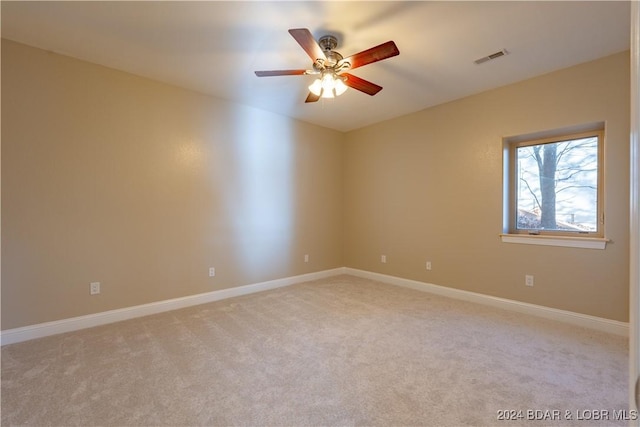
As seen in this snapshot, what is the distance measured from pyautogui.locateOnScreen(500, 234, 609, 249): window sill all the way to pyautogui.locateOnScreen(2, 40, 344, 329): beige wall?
295 centimetres

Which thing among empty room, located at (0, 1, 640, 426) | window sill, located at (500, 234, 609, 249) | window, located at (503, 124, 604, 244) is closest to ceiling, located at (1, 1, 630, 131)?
empty room, located at (0, 1, 640, 426)

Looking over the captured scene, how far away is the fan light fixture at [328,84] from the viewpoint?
2.51 m

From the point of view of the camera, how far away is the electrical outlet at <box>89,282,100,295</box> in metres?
2.96

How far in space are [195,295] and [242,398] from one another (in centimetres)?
205

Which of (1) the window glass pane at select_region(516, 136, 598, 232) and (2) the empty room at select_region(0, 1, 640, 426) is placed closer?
(2) the empty room at select_region(0, 1, 640, 426)

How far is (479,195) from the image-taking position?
365 cm

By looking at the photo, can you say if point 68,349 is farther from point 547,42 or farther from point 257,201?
point 547,42

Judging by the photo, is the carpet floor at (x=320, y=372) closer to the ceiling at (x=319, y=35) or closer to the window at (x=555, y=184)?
the window at (x=555, y=184)

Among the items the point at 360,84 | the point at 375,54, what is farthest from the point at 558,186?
the point at 375,54

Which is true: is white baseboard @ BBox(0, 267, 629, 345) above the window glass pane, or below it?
below

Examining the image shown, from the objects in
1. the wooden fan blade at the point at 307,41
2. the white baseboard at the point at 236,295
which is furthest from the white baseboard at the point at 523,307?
the wooden fan blade at the point at 307,41

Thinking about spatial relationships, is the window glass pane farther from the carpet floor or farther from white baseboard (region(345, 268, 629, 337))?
the carpet floor

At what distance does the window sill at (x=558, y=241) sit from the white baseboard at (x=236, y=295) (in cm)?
68

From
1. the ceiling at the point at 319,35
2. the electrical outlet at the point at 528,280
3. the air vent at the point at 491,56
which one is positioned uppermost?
the ceiling at the point at 319,35
